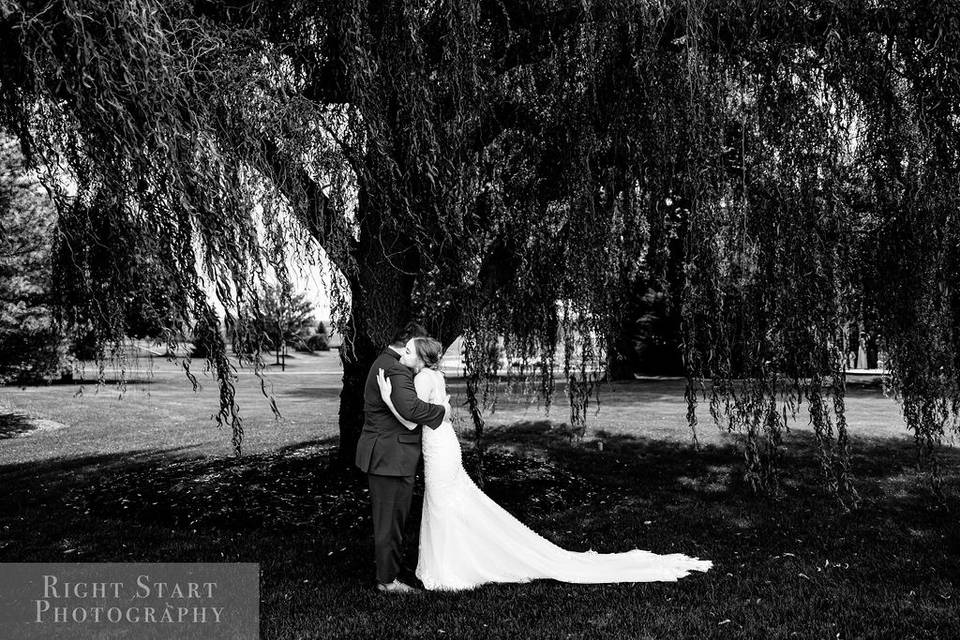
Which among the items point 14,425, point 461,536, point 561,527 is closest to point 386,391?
point 461,536

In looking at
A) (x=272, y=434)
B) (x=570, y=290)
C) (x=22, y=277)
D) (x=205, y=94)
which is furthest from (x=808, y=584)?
(x=22, y=277)

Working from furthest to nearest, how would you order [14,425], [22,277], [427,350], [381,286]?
[14,425]
[22,277]
[381,286]
[427,350]

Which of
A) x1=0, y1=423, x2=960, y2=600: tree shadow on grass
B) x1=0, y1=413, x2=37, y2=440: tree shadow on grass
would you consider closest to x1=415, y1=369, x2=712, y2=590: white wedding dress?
x1=0, y1=423, x2=960, y2=600: tree shadow on grass

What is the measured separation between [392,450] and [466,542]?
85 cm

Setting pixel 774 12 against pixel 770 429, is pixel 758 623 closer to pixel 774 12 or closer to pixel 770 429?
pixel 770 429

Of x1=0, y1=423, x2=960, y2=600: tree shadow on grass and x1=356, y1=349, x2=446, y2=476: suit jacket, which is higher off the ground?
x1=356, y1=349, x2=446, y2=476: suit jacket

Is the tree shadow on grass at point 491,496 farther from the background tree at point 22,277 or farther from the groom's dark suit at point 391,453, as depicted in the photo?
the background tree at point 22,277

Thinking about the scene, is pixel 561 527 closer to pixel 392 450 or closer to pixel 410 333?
pixel 392 450

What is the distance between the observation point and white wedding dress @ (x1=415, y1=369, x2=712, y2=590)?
15.1 ft

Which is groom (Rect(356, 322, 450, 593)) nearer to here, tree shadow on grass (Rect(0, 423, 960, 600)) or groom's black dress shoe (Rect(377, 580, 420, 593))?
groom's black dress shoe (Rect(377, 580, 420, 593))

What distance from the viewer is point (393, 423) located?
4.63 m

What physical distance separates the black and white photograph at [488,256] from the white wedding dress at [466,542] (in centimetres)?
2

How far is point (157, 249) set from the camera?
3.21 metres

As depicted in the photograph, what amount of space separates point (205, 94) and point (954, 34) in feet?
15.1
